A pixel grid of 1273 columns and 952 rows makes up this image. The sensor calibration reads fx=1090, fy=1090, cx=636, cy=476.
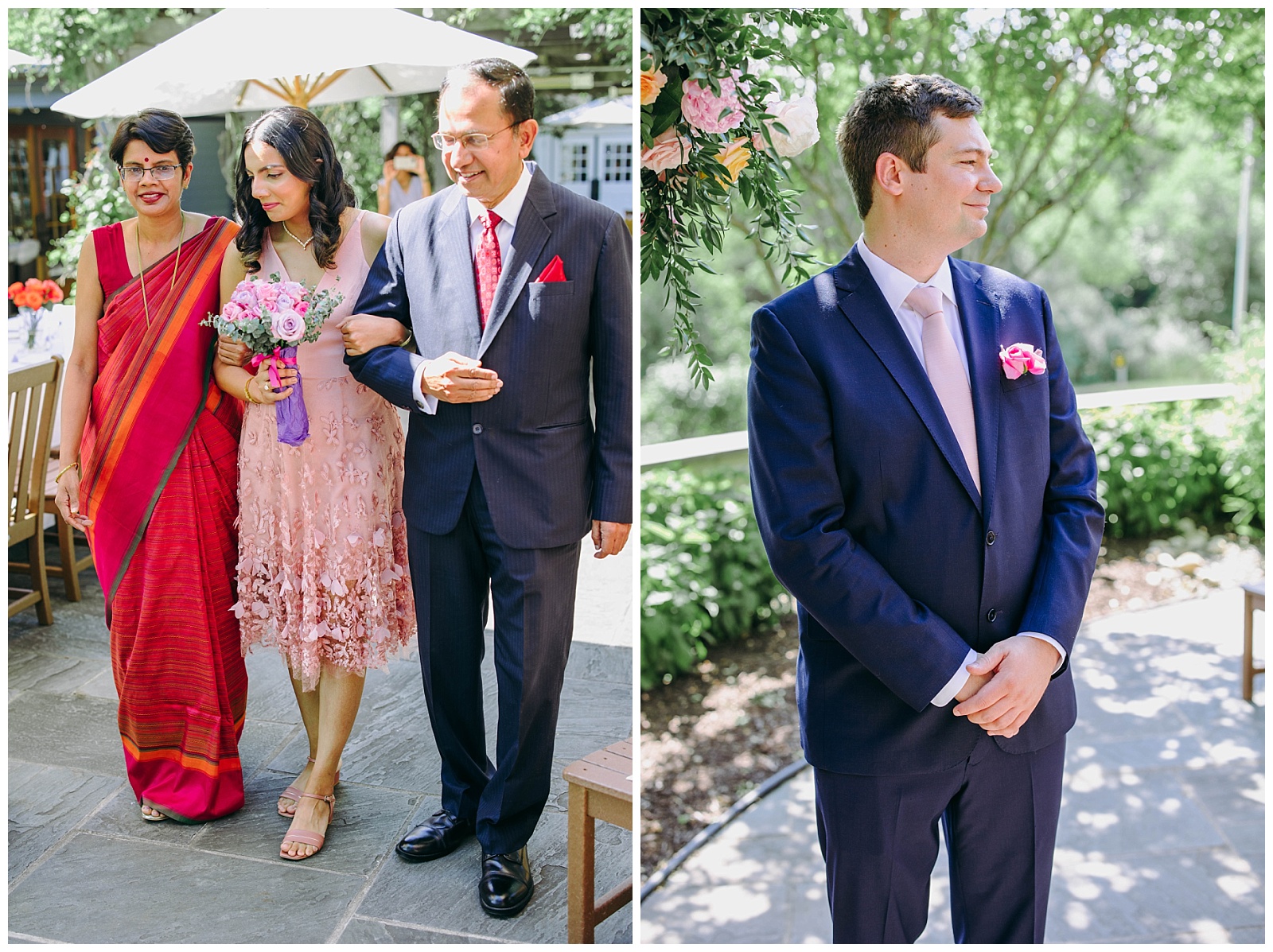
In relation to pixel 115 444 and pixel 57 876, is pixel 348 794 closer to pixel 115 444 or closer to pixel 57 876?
pixel 57 876

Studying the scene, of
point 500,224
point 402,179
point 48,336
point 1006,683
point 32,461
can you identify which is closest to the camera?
point 1006,683

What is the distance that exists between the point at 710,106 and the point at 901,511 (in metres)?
0.87

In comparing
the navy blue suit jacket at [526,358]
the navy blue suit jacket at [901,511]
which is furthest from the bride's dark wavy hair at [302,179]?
the navy blue suit jacket at [901,511]

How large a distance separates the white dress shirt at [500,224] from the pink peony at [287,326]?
30 centimetres

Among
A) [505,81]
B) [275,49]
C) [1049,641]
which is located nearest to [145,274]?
[505,81]

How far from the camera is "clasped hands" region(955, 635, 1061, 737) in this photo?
1.82 metres

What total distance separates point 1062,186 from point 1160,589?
3.61 m

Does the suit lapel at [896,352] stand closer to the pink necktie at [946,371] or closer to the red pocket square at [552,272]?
the pink necktie at [946,371]

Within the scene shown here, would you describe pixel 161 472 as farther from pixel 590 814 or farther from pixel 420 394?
pixel 590 814

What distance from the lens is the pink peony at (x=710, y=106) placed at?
211cm

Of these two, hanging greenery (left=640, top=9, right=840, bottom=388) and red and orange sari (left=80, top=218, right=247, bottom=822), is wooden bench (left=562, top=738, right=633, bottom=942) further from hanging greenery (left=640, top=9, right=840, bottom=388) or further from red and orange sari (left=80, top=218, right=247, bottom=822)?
red and orange sari (left=80, top=218, right=247, bottom=822)

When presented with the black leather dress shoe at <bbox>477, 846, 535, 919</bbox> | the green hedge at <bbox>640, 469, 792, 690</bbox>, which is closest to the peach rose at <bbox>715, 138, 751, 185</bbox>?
the black leather dress shoe at <bbox>477, 846, 535, 919</bbox>

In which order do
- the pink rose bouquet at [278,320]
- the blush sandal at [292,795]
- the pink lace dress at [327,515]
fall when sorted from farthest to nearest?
the blush sandal at [292,795] < the pink lace dress at [327,515] < the pink rose bouquet at [278,320]

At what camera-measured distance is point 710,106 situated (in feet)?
6.91
